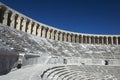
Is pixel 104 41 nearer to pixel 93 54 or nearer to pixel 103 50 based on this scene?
pixel 103 50

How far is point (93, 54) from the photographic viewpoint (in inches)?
1225

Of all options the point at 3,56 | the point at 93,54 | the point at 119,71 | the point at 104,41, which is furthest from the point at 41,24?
the point at 3,56

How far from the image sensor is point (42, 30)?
35.9 m

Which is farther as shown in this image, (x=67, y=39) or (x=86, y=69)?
(x=67, y=39)

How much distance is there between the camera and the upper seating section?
27.4 m

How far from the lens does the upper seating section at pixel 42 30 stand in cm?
2736

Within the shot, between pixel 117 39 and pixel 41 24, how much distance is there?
729 inches

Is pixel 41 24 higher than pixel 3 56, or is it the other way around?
pixel 41 24

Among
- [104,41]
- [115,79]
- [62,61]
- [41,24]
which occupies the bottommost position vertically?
[115,79]

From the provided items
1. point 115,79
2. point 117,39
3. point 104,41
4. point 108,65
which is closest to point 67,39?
point 104,41

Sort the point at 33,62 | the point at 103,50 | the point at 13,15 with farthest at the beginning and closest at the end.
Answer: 1. the point at 103,50
2. the point at 13,15
3. the point at 33,62

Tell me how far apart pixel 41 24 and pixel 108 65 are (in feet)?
58.0

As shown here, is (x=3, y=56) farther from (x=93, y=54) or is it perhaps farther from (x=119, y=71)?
(x=93, y=54)

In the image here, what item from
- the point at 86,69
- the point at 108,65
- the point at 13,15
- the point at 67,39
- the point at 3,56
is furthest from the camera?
the point at 67,39
